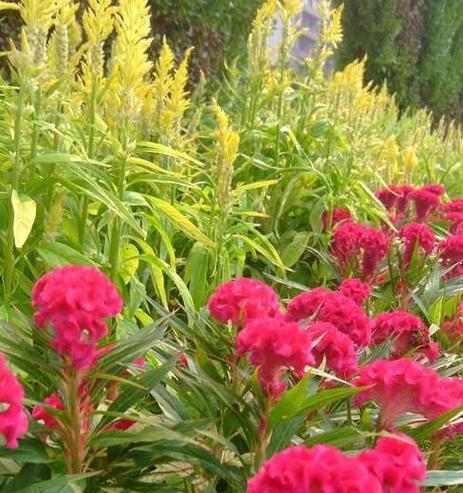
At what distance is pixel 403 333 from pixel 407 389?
0.55m

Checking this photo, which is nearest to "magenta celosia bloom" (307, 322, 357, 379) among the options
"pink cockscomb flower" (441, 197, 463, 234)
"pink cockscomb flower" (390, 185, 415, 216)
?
"pink cockscomb flower" (441, 197, 463, 234)

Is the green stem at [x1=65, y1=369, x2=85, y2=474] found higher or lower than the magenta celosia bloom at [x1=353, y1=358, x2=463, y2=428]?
lower

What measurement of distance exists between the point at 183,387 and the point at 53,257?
564 millimetres

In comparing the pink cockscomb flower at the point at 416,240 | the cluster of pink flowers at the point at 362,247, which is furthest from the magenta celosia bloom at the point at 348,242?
the pink cockscomb flower at the point at 416,240

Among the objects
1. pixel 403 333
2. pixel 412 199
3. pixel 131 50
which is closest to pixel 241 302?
pixel 403 333

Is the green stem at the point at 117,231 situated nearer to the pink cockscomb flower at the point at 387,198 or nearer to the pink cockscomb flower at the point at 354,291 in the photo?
the pink cockscomb flower at the point at 354,291

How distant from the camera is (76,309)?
4.22ft

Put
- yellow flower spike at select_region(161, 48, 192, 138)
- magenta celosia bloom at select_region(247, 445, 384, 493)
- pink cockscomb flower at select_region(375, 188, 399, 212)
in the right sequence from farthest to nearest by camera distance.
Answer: pink cockscomb flower at select_region(375, 188, 399, 212), yellow flower spike at select_region(161, 48, 192, 138), magenta celosia bloom at select_region(247, 445, 384, 493)

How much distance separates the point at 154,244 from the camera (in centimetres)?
287

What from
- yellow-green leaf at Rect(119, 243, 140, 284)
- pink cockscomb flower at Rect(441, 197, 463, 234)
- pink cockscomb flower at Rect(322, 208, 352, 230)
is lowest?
pink cockscomb flower at Rect(322, 208, 352, 230)

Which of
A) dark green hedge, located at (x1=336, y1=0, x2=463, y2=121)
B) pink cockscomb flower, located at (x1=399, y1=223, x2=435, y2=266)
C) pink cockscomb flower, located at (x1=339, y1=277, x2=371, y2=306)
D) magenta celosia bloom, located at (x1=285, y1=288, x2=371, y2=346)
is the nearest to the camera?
magenta celosia bloom, located at (x1=285, y1=288, x2=371, y2=346)

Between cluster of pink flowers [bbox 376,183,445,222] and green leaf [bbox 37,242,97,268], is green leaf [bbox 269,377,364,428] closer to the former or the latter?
green leaf [bbox 37,242,97,268]

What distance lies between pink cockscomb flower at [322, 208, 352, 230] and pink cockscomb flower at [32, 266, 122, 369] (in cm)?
236

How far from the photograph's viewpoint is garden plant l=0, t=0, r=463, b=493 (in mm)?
1332
